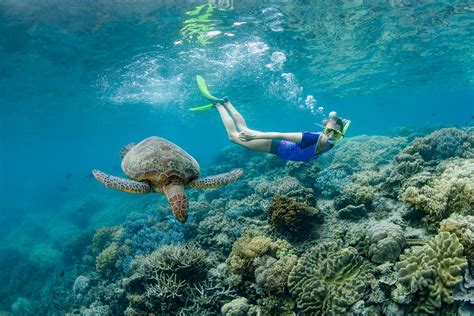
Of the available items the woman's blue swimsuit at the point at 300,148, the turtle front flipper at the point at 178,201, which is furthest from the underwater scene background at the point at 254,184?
the turtle front flipper at the point at 178,201

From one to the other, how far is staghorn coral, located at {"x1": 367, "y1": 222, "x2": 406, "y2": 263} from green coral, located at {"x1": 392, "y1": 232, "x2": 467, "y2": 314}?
38 centimetres

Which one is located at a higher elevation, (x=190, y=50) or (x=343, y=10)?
(x=190, y=50)

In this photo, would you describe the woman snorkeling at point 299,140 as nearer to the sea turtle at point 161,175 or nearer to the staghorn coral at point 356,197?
the staghorn coral at point 356,197

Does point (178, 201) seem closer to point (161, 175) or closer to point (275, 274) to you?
point (161, 175)

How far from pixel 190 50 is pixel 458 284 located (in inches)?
798

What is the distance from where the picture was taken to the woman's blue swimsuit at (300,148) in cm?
762

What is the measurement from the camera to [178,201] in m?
5.47

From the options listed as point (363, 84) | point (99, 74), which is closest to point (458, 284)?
point (99, 74)

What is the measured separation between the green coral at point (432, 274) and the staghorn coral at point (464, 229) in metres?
0.24

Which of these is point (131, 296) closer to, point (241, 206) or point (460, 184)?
point (241, 206)

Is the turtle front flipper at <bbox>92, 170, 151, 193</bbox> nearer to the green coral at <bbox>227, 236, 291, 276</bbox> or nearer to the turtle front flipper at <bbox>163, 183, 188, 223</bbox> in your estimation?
the turtle front flipper at <bbox>163, 183, 188, 223</bbox>

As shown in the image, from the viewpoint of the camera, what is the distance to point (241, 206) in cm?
1079

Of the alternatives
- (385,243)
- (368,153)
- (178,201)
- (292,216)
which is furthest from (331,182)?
(368,153)

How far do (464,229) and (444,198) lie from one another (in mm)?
1143
